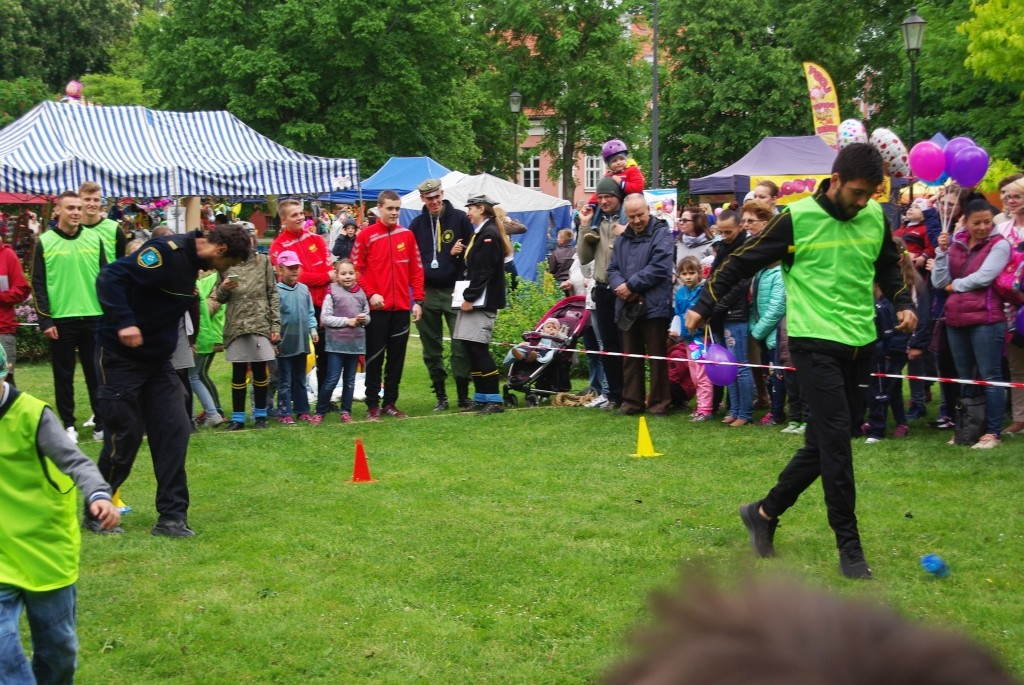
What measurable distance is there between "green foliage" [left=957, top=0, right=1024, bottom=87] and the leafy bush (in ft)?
53.1

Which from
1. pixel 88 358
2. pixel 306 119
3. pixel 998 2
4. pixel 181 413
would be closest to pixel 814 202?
pixel 181 413

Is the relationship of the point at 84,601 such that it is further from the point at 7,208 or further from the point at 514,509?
the point at 7,208

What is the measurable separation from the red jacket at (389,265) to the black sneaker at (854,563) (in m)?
6.96

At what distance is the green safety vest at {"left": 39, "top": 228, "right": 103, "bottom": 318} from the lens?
409 inches

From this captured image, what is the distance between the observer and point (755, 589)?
89 cm

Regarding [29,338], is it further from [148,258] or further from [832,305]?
[832,305]

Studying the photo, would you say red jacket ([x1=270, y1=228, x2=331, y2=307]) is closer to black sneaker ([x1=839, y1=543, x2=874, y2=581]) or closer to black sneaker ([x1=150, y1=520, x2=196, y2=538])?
black sneaker ([x1=150, y1=520, x2=196, y2=538])

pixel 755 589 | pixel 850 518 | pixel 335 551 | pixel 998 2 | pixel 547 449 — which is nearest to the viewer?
pixel 755 589

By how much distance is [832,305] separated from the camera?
6.25m

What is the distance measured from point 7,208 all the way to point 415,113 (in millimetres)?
17099

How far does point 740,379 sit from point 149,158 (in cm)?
1029

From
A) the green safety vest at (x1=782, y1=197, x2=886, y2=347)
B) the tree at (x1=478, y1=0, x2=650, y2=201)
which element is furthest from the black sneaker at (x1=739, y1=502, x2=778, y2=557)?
the tree at (x1=478, y1=0, x2=650, y2=201)

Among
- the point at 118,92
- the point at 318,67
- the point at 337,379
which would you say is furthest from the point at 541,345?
Result: the point at 118,92

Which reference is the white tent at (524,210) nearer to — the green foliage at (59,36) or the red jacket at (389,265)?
the red jacket at (389,265)
